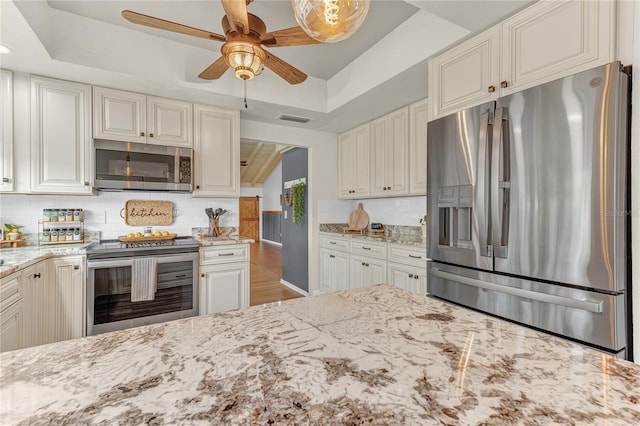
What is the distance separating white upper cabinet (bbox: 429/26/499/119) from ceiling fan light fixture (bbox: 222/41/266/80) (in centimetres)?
128

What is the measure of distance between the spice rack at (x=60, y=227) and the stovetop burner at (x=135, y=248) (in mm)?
225

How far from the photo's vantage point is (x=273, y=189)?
34.6 ft

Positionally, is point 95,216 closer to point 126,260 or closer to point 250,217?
point 126,260

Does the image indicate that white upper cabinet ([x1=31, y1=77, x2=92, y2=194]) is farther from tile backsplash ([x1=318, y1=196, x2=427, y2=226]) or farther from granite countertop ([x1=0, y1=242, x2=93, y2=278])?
tile backsplash ([x1=318, y1=196, x2=427, y2=226])

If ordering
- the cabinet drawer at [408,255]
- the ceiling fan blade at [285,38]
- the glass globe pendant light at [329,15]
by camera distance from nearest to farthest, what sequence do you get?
the glass globe pendant light at [329,15] < the ceiling fan blade at [285,38] < the cabinet drawer at [408,255]

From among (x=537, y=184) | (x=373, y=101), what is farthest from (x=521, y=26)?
(x=373, y=101)

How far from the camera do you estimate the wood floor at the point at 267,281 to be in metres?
4.32

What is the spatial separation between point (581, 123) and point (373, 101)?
1.98m

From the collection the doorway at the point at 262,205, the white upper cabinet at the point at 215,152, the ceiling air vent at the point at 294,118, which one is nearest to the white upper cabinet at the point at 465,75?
the ceiling air vent at the point at 294,118

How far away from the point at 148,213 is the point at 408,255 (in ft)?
8.87

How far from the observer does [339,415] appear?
478 mm

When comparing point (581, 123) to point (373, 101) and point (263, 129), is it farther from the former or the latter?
point (263, 129)

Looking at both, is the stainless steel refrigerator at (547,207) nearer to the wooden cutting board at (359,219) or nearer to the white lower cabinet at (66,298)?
the wooden cutting board at (359,219)

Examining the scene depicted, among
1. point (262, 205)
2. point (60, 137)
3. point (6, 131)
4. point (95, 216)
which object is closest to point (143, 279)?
point (95, 216)
